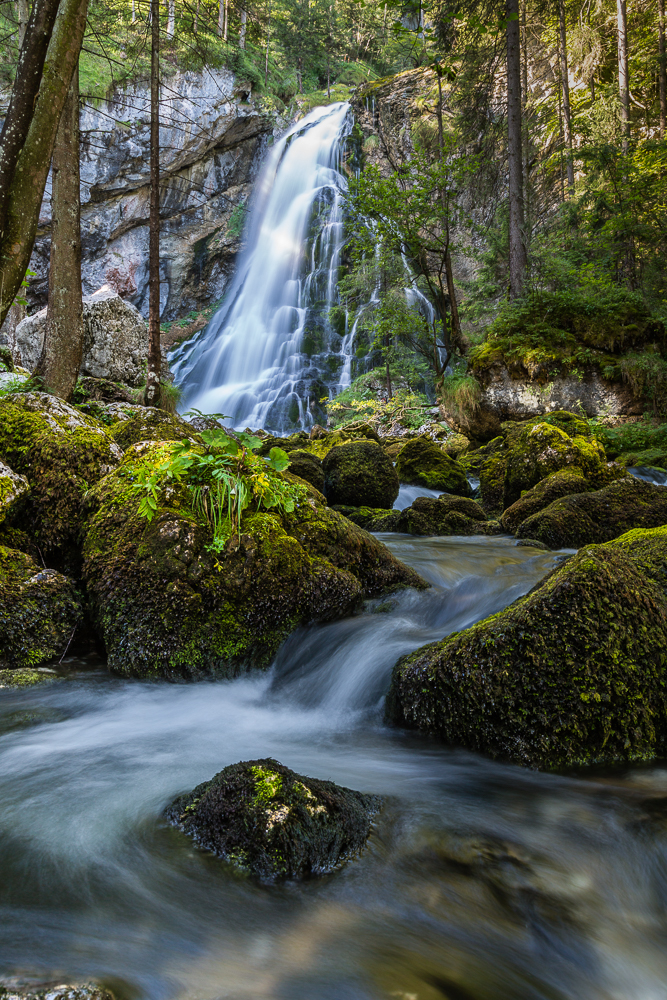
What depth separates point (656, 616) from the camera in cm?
297

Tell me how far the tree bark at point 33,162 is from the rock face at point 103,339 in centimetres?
765

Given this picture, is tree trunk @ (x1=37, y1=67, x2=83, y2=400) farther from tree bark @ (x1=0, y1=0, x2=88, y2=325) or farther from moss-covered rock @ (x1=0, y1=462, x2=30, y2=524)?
tree bark @ (x1=0, y1=0, x2=88, y2=325)

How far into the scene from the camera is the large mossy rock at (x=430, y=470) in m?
11.8

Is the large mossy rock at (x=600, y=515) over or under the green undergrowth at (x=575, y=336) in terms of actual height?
under

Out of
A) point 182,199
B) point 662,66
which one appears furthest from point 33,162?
point 182,199

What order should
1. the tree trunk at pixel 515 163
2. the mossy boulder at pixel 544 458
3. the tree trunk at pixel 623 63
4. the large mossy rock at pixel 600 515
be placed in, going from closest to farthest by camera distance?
the large mossy rock at pixel 600 515 → the mossy boulder at pixel 544 458 → the tree trunk at pixel 515 163 → the tree trunk at pixel 623 63

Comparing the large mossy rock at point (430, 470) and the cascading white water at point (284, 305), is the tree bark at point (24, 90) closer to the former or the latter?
the large mossy rock at point (430, 470)

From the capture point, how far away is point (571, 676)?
2.75m

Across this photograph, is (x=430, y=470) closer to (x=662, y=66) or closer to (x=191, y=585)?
(x=191, y=585)

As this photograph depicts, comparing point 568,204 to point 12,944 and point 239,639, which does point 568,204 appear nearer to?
point 239,639

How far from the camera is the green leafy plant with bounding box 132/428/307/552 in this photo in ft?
14.1

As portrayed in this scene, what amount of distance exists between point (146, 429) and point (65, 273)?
367 cm

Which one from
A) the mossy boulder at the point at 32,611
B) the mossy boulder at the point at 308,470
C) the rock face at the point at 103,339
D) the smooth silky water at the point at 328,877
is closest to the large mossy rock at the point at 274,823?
the smooth silky water at the point at 328,877

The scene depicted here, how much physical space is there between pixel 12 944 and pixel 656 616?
3094mm
